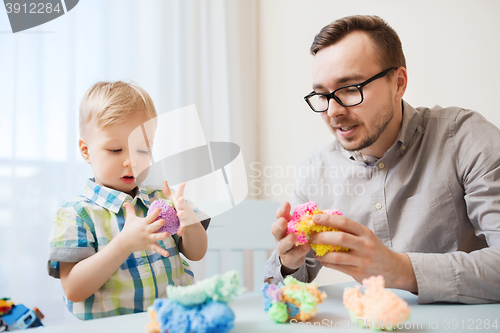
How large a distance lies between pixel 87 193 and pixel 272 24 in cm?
180

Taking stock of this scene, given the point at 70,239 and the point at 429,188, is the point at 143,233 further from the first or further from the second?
the point at 429,188

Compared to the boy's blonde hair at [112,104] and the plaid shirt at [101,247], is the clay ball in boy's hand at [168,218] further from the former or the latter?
the boy's blonde hair at [112,104]

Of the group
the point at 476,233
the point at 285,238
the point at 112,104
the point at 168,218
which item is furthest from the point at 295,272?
the point at 112,104

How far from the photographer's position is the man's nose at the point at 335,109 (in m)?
1.00

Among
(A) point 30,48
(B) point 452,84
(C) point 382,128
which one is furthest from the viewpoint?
(A) point 30,48

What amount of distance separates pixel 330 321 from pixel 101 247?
533 millimetres

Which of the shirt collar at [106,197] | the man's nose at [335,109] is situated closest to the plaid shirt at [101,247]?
the shirt collar at [106,197]

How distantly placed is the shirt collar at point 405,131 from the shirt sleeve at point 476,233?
11 cm

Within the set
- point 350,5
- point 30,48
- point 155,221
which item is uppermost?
point 350,5

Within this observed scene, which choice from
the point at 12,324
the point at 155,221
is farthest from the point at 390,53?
the point at 12,324

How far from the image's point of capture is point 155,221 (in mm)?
737

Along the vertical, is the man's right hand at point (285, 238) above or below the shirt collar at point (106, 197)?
below

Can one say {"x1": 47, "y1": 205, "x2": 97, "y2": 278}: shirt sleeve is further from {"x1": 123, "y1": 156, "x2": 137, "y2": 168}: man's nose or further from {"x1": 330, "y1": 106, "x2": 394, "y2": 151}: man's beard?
{"x1": 330, "y1": 106, "x2": 394, "y2": 151}: man's beard

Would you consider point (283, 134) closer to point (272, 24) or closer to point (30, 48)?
point (272, 24)
